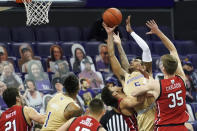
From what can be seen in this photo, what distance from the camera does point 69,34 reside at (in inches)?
556

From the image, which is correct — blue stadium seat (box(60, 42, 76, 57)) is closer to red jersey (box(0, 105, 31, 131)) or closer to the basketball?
the basketball

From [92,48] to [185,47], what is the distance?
3.03m

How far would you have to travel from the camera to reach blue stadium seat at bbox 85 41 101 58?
13.3 m

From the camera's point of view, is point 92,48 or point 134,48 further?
point 134,48

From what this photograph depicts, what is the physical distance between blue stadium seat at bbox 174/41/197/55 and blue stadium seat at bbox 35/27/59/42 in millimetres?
3293

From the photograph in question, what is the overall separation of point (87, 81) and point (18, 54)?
1607 mm

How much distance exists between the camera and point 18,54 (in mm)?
12406

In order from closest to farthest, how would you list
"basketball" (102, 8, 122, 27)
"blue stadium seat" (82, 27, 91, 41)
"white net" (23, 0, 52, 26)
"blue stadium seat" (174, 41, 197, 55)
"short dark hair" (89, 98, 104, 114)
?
"short dark hair" (89, 98, 104, 114)
"basketball" (102, 8, 122, 27)
"white net" (23, 0, 52, 26)
"blue stadium seat" (82, 27, 91, 41)
"blue stadium seat" (174, 41, 197, 55)

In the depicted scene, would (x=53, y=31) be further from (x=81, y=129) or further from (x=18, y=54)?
(x=81, y=129)

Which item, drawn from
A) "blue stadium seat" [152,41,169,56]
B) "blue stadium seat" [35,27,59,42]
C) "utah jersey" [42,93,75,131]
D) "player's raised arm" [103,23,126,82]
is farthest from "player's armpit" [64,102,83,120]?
"blue stadium seat" [152,41,169,56]

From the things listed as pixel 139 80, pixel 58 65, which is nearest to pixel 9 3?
pixel 58 65

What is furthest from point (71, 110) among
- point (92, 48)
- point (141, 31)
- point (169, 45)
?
point (141, 31)

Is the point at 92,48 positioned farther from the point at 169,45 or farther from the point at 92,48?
the point at 169,45

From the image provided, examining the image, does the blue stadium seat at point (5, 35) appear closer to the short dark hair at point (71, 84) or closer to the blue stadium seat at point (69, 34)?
the blue stadium seat at point (69, 34)
